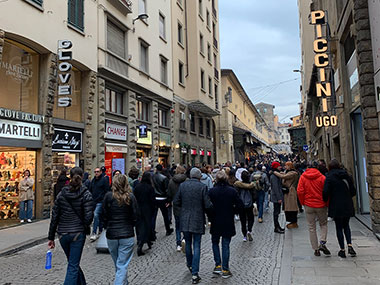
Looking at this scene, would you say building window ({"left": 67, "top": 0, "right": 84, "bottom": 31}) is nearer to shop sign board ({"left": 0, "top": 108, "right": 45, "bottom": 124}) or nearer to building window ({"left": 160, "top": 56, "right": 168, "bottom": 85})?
shop sign board ({"left": 0, "top": 108, "right": 45, "bottom": 124})

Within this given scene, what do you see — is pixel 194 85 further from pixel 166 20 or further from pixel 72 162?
pixel 72 162

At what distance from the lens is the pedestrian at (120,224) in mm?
4625

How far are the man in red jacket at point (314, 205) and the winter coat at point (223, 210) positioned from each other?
1.82 m

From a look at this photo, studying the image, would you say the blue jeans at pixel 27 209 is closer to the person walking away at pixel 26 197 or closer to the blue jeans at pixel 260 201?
the person walking away at pixel 26 197

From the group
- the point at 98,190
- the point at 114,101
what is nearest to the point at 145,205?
the point at 98,190

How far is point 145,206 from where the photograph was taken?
294 inches

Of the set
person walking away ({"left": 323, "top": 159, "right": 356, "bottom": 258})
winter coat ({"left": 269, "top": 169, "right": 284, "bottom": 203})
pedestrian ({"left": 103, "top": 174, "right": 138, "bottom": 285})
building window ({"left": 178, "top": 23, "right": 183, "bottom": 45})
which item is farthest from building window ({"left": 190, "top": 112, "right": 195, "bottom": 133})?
pedestrian ({"left": 103, "top": 174, "right": 138, "bottom": 285})

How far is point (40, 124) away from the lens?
1211 cm

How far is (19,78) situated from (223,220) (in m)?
9.76

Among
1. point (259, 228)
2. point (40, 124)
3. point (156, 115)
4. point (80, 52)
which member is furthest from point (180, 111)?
point (259, 228)

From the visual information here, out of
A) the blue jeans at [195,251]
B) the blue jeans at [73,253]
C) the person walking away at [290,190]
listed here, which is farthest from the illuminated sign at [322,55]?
the blue jeans at [73,253]

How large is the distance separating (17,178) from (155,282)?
8550 mm

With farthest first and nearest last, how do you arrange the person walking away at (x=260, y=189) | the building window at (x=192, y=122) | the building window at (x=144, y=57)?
the building window at (x=192, y=122) → the building window at (x=144, y=57) → the person walking away at (x=260, y=189)

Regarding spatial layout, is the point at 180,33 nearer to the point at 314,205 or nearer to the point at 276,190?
the point at 276,190
